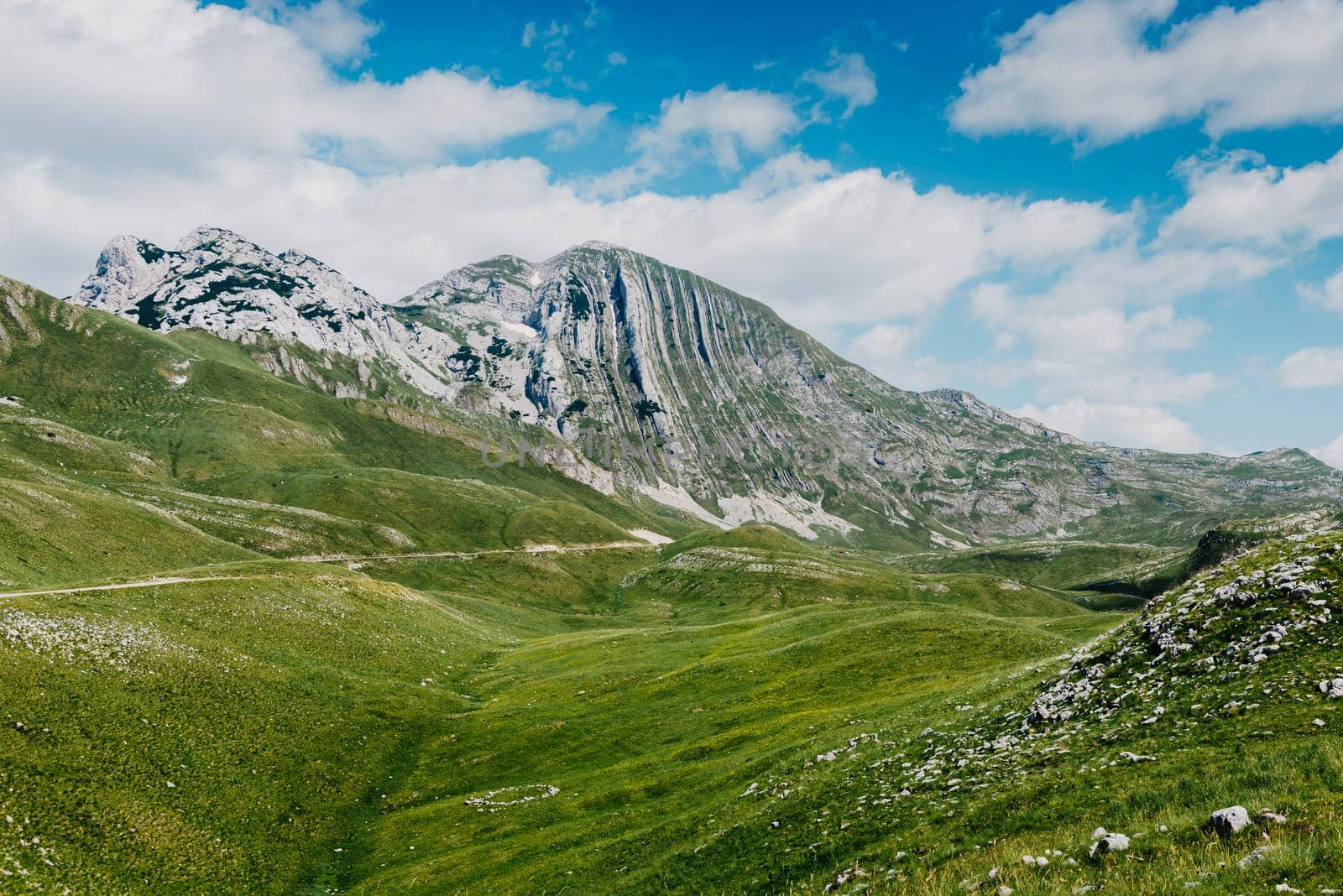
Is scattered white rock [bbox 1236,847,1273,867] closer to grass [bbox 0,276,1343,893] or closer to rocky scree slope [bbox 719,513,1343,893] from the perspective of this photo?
rocky scree slope [bbox 719,513,1343,893]

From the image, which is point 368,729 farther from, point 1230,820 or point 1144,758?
point 1230,820

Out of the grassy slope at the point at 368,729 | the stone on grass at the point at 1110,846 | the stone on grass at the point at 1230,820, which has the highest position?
the stone on grass at the point at 1230,820

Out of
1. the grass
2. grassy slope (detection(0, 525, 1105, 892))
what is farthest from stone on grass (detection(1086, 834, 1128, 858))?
grassy slope (detection(0, 525, 1105, 892))

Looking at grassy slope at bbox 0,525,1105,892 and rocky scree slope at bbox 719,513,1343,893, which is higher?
rocky scree slope at bbox 719,513,1343,893

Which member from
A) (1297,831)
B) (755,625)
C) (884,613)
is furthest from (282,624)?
(1297,831)

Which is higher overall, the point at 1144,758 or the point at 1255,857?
the point at 1255,857

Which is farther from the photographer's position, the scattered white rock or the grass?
the grass

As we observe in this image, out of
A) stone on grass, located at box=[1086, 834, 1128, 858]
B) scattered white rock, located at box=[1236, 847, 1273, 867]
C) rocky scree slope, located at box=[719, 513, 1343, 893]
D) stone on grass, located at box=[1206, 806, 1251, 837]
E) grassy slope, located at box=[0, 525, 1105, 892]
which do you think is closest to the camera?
scattered white rock, located at box=[1236, 847, 1273, 867]

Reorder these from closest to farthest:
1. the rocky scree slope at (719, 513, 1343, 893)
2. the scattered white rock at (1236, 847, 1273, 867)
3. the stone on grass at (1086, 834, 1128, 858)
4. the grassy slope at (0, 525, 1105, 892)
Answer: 1. the scattered white rock at (1236, 847, 1273, 867)
2. the rocky scree slope at (719, 513, 1343, 893)
3. the stone on grass at (1086, 834, 1128, 858)
4. the grassy slope at (0, 525, 1105, 892)

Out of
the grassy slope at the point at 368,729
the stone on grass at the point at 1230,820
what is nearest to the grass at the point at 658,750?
the grassy slope at the point at 368,729

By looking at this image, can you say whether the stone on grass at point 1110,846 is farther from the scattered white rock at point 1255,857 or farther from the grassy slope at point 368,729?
the grassy slope at point 368,729

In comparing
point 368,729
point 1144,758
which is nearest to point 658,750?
point 368,729

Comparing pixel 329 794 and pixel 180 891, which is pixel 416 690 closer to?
pixel 329 794

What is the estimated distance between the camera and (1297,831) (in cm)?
1326
